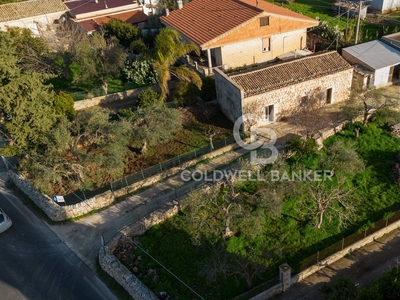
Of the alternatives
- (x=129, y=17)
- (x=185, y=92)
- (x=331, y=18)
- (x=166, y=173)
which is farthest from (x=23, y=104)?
(x=331, y=18)

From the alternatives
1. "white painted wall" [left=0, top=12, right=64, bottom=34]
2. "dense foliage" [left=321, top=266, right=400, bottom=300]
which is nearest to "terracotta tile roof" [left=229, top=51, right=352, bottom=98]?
"dense foliage" [left=321, top=266, right=400, bottom=300]

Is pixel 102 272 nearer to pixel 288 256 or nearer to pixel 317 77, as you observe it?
pixel 288 256

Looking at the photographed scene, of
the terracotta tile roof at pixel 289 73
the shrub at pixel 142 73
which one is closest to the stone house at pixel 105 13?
the shrub at pixel 142 73

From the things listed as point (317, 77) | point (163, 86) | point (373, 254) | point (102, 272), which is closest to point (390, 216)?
point (373, 254)

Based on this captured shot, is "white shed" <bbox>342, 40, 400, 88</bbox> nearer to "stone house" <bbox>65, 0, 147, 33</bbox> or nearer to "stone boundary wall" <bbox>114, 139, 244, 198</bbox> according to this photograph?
Result: "stone boundary wall" <bbox>114, 139, 244, 198</bbox>

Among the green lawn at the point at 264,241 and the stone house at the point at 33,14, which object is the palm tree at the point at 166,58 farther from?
the stone house at the point at 33,14

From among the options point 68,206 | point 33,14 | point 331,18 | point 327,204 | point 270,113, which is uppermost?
point 33,14

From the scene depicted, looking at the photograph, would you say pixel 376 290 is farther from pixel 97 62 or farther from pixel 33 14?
pixel 33 14

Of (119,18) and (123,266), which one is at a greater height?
(119,18)
